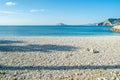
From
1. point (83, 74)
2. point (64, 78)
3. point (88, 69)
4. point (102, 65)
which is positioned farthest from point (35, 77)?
point (102, 65)

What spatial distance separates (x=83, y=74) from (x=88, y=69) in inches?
56.2

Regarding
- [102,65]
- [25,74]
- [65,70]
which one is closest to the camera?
[25,74]

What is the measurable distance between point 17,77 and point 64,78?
8.81 ft

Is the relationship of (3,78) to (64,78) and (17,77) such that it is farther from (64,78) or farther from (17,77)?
(64,78)

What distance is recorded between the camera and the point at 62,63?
15664 mm

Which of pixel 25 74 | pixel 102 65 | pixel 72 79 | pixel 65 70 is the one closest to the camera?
pixel 72 79

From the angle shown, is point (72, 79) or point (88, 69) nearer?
point (72, 79)

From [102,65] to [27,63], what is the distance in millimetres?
5636

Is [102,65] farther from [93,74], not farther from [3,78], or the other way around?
[3,78]

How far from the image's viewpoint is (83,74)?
490 inches

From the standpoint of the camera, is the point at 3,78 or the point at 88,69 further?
the point at 88,69

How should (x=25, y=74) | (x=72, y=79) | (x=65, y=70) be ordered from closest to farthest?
(x=72, y=79)
(x=25, y=74)
(x=65, y=70)

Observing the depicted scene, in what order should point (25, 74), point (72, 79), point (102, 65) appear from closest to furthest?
point (72, 79) < point (25, 74) < point (102, 65)

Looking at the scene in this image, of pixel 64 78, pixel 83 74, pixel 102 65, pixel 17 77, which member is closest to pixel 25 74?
pixel 17 77
